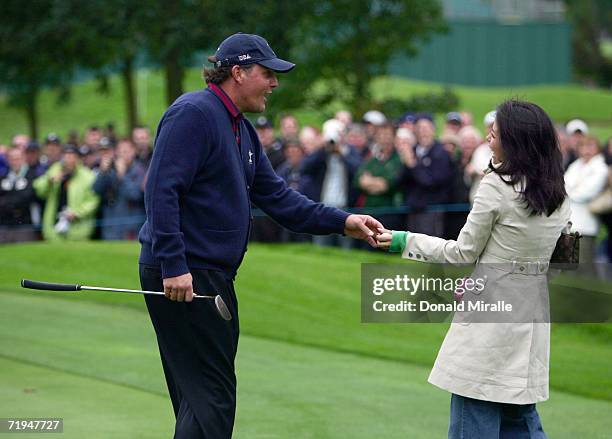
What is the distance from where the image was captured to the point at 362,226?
6.27 metres

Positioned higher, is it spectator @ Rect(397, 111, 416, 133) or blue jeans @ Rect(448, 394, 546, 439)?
spectator @ Rect(397, 111, 416, 133)

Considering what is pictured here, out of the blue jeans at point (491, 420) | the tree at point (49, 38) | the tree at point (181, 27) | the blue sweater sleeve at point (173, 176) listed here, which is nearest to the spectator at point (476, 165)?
the blue jeans at point (491, 420)

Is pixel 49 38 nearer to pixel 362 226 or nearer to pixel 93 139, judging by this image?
pixel 93 139

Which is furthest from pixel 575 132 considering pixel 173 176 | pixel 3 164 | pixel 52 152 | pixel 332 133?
pixel 173 176

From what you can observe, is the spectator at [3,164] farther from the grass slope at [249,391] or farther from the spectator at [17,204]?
the grass slope at [249,391]

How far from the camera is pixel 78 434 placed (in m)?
7.18

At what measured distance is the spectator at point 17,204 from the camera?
17.5 m

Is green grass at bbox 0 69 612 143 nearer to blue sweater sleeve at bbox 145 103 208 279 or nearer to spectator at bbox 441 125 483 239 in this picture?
spectator at bbox 441 125 483 239

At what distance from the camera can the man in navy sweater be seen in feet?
17.9

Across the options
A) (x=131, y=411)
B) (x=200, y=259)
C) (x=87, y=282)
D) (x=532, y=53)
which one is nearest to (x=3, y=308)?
(x=87, y=282)

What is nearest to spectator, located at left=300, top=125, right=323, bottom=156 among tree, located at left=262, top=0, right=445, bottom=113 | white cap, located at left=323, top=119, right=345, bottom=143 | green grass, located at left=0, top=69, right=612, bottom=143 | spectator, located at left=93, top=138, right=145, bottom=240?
white cap, located at left=323, top=119, right=345, bottom=143

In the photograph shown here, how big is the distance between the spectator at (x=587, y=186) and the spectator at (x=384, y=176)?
2.15 meters

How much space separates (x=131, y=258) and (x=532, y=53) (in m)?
42.4

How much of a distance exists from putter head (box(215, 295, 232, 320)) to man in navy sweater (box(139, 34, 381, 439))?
61 millimetres
